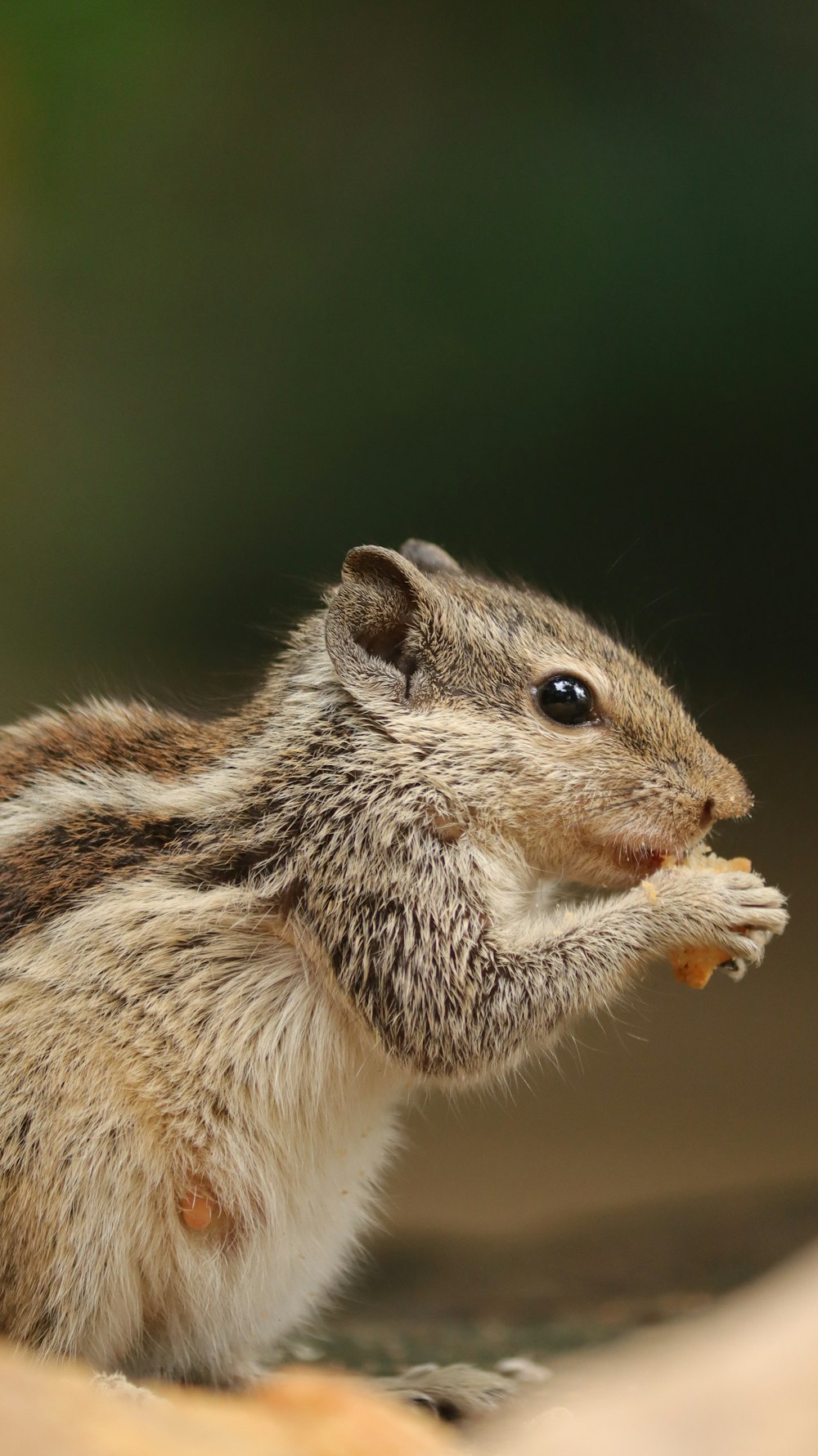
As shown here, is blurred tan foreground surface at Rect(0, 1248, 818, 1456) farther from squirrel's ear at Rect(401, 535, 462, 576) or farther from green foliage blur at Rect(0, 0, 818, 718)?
green foliage blur at Rect(0, 0, 818, 718)

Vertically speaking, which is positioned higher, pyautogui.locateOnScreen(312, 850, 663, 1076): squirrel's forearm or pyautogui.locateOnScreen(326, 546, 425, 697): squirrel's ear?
pyautogui.locateOnScreen(326, 546, 425, 697): squirrel's ear

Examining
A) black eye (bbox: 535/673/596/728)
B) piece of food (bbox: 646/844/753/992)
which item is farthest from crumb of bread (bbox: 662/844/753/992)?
black eye (bbox: 535/673/596/728)

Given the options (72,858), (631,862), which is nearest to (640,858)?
(631,862)

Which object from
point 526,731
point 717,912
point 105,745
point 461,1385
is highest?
point 526,731

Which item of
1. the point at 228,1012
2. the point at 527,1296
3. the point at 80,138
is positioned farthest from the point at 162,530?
the point at 527,1296

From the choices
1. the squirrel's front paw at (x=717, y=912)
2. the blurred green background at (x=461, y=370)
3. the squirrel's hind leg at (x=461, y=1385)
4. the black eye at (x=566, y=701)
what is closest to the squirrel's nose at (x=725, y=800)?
the squirrel's front paw at (x=717, y=912)

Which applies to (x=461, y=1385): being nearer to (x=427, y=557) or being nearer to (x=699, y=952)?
(x=699, y=952)
